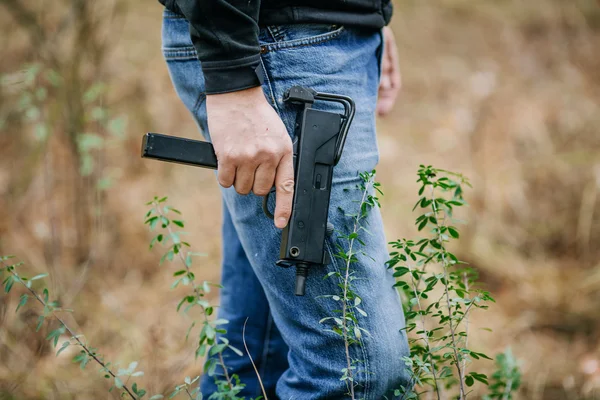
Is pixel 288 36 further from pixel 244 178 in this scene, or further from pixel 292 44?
pixel 244 178

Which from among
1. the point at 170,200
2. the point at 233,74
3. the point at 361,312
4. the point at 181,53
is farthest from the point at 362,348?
the point at 170,200

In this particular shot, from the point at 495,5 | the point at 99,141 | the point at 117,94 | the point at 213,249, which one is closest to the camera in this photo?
the point at 99,141

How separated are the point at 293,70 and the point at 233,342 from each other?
73 centimetres

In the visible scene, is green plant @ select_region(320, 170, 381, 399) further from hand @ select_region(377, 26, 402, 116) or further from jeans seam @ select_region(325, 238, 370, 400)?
hand @ select_region(377, 26, 402, 116)

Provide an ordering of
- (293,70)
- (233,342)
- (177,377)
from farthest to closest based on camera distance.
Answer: (177,377)
(233,342)
(293,70)

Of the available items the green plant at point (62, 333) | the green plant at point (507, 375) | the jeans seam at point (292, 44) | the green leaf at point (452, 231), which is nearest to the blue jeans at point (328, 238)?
the jeans seam at point (292, 44)

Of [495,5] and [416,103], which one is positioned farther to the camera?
[495,5]

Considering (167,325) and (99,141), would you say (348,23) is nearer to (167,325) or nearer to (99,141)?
(99,141)

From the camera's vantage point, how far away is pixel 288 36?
98 centimetres

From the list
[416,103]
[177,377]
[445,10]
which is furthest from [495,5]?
[177,377]

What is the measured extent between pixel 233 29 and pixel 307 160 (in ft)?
0.87

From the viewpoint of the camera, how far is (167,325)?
7.78 feet

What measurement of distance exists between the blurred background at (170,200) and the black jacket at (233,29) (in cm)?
99

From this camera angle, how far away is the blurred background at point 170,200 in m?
2.08
